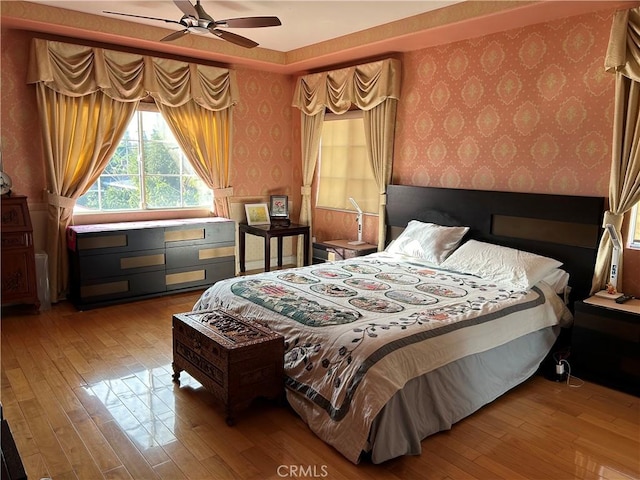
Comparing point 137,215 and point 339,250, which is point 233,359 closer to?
point 339,250

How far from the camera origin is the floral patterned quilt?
7.73ft

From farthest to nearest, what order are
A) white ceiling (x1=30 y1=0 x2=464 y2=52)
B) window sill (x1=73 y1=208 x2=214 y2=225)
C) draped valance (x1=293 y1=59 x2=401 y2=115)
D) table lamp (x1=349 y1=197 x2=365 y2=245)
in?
table lamp (x1=349 y1=197 x2=365 y2=245), window sill (x1=73 y1=208 x2=214 y2=225), draped valance (x1=293 y1=59 x2=401 y2=115), white ceiling (x1=30 y1=0 x2=464 y2=52)

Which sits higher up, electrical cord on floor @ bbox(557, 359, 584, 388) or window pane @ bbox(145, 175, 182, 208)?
window pane @ bbox(145, 175, 182, 208)

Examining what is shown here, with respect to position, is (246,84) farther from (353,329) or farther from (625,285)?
(625,285)

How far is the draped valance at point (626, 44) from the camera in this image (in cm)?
310

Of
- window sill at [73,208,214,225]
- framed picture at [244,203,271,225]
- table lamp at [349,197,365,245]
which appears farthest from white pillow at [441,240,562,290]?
window sill at [73,208,214,225]

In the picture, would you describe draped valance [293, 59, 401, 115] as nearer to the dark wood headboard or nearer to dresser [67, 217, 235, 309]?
the dark wood headboard

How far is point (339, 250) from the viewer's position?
5.00 m

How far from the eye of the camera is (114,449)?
237 centimetres

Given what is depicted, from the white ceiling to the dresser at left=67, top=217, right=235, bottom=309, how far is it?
1.93 m

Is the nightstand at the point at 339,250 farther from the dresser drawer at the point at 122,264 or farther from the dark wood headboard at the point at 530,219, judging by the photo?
the dresser drawer at the point at 122,264

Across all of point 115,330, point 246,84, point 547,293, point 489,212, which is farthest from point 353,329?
point 246,84

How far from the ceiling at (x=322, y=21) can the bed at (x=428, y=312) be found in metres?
1.32

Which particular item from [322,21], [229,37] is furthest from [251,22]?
[322,21]
